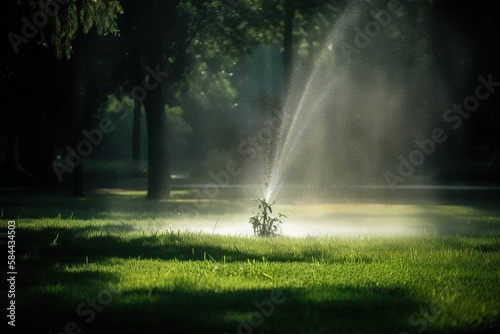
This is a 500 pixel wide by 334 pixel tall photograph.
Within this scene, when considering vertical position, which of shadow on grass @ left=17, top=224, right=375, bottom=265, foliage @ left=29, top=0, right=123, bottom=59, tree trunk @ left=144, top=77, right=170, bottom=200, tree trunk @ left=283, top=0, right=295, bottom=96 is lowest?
shadow on grass @ left=17, top=224, right=375, bottom=265

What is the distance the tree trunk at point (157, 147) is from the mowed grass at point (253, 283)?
45.6ft

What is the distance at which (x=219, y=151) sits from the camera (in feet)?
174

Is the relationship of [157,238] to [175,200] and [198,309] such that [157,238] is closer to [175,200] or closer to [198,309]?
[198,309]

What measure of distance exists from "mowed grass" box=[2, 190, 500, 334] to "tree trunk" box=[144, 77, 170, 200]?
13.9 m

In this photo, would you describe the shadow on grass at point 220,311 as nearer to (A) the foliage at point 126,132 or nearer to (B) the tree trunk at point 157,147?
(B) the tree trunk at point 157,147

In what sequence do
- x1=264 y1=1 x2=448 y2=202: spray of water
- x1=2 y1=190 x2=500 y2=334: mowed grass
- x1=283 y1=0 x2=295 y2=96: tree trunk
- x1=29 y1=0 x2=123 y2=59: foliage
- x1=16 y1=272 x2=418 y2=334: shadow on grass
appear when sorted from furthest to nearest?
x1=264 y1=1 x2=448 y2=202: spray of water, x1=283 y1=0 x2=295 y2=96: tree trunk, x1=29 y1=0 x2=123 y2=59: foliage, x1=2 y1=190 x2=500 y2=334: mowed grass, x1=16 y1=272 x2=418 y2=334: shadow on grass

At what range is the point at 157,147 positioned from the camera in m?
30.2

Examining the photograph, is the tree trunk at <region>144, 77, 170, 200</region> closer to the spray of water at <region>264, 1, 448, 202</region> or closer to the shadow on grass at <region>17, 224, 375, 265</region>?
the spray of water at <region>264, 1, 448, 202</region>

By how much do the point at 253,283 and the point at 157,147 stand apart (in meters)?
20.8

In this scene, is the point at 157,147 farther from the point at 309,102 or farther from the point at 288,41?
the point at 309,102

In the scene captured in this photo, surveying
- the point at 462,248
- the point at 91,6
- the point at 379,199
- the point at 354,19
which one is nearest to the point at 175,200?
the point at 379,199

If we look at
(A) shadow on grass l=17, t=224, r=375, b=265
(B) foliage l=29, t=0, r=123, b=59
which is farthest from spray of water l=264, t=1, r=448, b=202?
(A) shadow on grass l=17, t=224, r=375, b=265

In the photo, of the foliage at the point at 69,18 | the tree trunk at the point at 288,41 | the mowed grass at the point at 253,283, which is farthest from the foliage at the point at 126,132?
the mowed grass at the point at 253,283

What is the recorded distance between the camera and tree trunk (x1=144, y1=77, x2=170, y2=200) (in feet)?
98.9
